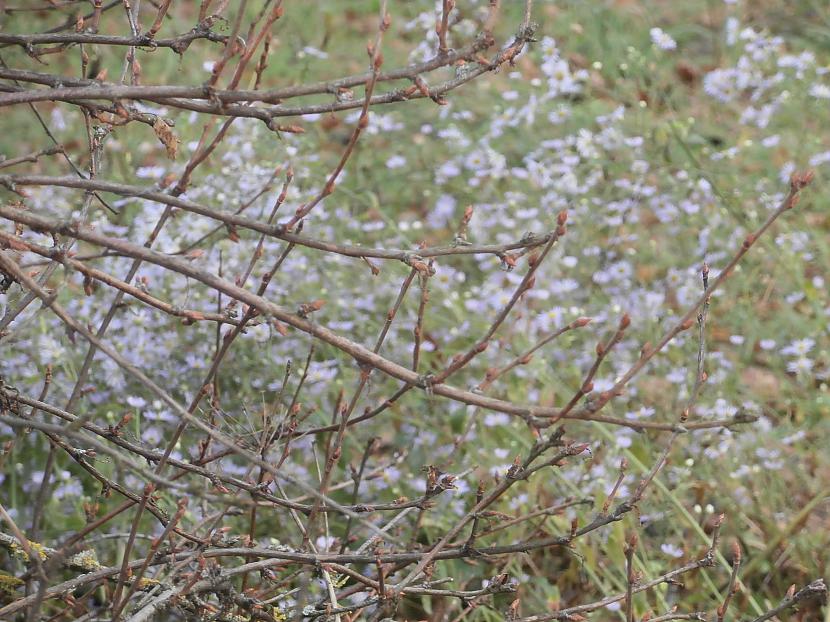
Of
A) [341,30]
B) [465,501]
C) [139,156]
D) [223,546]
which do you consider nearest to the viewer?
[223,546]

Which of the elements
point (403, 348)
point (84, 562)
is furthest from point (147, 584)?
point (403, 348)

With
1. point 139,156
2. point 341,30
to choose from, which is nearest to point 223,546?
point 139,156

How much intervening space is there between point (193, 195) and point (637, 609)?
6.55 ft

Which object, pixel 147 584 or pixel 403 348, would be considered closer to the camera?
pixel 147 584

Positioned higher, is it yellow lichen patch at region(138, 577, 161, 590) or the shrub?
the shrub

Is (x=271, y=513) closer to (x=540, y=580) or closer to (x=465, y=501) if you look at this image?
(x=465, y=501)

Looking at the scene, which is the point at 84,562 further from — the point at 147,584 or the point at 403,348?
the point at 403,348

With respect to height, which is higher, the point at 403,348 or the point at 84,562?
the point at 403,348

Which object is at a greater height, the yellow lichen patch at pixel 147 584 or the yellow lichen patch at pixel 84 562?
the yellow lichen patch at pixel 84 562

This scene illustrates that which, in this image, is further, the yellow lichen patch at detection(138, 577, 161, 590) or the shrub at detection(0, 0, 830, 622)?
the yellow lichen patch at detection(138, 577, 161, 590)

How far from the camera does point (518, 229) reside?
3930 millimetres

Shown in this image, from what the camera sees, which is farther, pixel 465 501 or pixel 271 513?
pixel 465 501

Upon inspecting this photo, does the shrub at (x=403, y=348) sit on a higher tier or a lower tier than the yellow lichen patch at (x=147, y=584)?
higher

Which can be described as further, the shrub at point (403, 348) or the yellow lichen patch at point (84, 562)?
the yellow lichen patch at point (84, 562)
